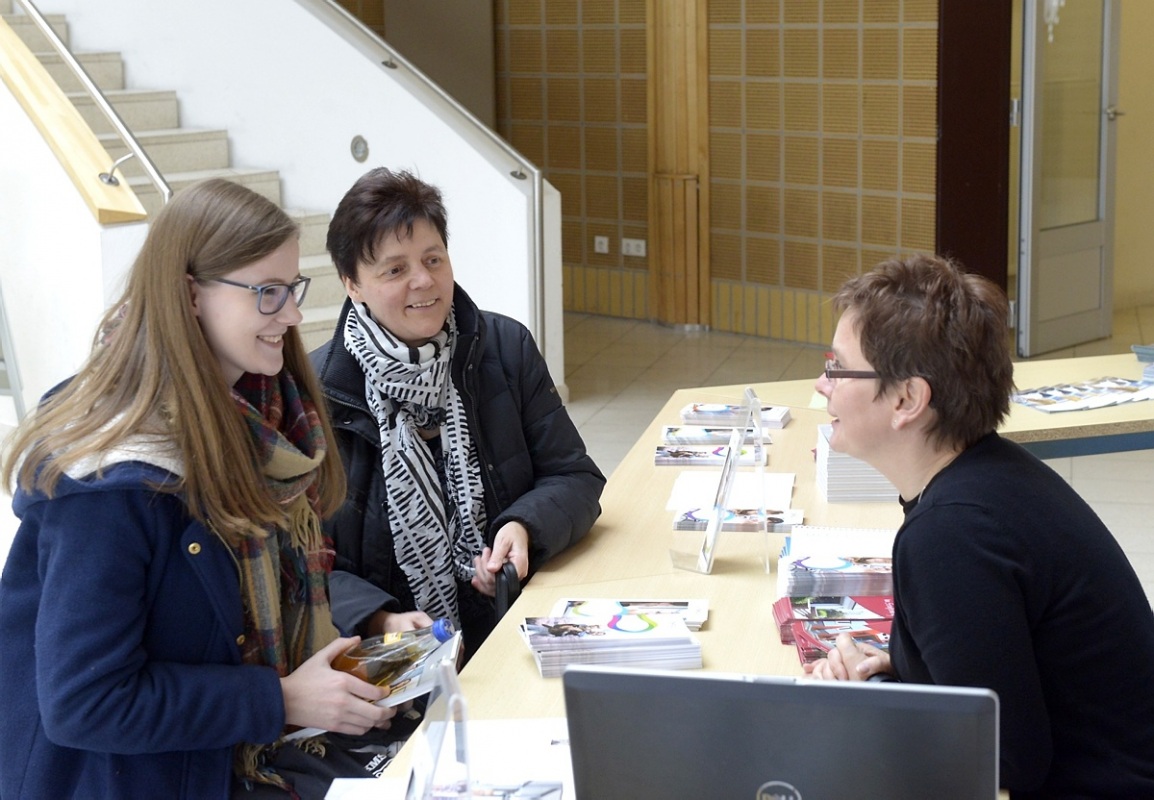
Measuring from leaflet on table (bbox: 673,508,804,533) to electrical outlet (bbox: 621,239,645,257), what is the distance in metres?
6.44

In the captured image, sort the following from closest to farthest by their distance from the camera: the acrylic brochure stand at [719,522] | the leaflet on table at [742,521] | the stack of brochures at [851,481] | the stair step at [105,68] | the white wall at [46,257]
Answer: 1. the acrylic brochure stand at [719,522]
2. the leaflet on table at [742,521]
3. the stack of brochures at [851,481]
4. the white wall at [46,257]
5. the stair step at [105,68]

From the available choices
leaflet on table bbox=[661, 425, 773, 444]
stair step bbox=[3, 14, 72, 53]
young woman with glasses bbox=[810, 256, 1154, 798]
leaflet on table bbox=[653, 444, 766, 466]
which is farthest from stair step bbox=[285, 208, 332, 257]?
young woman with glasses bbox=[810, 256, 1154, 798]

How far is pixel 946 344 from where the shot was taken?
1962 millimetres

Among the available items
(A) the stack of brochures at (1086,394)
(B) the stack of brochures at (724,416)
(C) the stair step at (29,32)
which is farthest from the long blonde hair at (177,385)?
(C) the stair step at (29,32)

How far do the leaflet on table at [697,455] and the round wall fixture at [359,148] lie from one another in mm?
3992

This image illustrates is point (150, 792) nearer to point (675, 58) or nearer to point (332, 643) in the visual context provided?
point (332, 643)

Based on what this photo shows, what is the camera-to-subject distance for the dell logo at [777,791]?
4.72 feet

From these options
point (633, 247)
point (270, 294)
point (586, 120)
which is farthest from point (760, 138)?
point (270, 294)

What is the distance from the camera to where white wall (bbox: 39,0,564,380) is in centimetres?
691

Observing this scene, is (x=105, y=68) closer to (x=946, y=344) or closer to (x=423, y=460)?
(x=423, y=460)

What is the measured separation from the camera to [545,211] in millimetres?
6906

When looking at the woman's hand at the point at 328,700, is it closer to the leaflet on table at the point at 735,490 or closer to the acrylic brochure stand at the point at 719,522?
the acrylic brochure stand at the point at 719,522

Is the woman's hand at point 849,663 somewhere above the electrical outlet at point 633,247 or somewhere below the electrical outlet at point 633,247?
below

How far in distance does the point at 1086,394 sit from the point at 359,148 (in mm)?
4286
